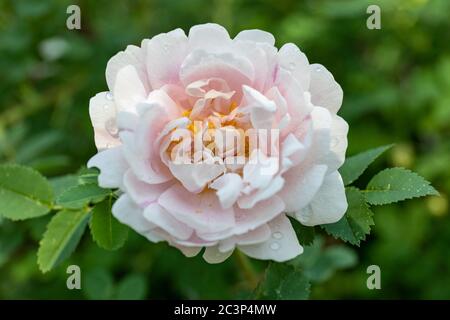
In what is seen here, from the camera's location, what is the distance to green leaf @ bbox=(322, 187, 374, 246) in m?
1.22

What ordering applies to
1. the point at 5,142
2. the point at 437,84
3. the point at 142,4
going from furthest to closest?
1. the point at 142,4
2. the point at 437,84
3. the point at 5,142

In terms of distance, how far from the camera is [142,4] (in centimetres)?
264

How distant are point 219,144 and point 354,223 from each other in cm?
28

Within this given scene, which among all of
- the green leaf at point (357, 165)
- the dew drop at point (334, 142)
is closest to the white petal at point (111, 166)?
the dew drop at point (334, 142)

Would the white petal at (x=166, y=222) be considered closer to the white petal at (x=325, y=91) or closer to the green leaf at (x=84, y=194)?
the green leaf at (x=84, y=194)

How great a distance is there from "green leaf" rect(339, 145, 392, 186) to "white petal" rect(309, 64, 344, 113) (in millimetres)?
205

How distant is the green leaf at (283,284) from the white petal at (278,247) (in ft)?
0.84

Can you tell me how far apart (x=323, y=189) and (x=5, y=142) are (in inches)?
46.2

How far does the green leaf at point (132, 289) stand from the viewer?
1684 mm

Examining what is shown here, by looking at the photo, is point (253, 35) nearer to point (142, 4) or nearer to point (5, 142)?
point (5, 142)

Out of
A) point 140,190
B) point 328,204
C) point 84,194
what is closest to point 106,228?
point 84,194

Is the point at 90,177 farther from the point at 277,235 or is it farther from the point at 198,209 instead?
the point at 277,235
